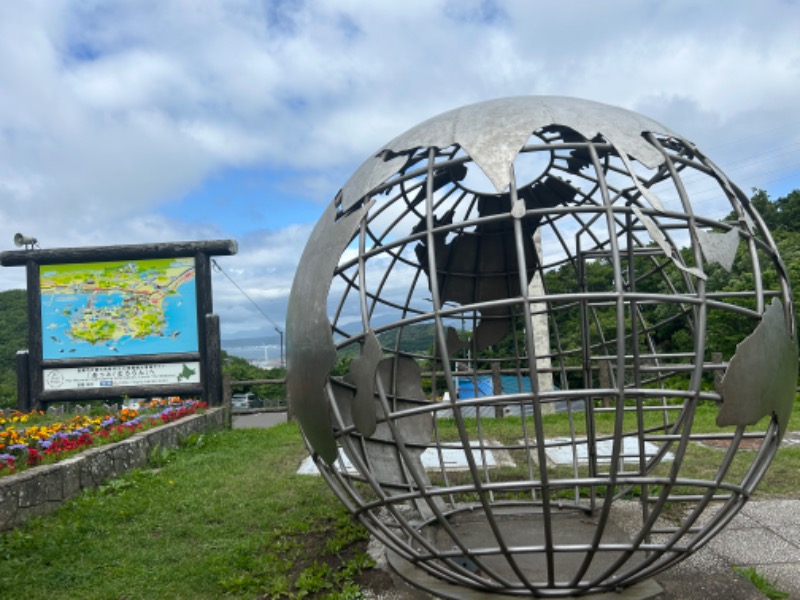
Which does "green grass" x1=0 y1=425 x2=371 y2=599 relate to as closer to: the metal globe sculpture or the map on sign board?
the metal globe sculpture

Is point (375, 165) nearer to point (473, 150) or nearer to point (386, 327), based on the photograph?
point (473, 150)

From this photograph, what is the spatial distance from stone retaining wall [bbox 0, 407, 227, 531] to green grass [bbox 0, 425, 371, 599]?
13 cm

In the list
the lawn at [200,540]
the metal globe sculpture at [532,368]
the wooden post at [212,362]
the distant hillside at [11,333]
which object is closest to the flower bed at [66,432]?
the wooden post at [212,362]

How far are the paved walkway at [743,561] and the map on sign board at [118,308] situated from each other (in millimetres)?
8000

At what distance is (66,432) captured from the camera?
6.96m

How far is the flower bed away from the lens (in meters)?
5.73

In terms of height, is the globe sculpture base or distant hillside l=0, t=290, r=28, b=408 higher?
distant hillside l=0, t=290, r=28, b=408

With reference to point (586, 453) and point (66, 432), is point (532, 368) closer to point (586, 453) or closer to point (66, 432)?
point (586, 453)

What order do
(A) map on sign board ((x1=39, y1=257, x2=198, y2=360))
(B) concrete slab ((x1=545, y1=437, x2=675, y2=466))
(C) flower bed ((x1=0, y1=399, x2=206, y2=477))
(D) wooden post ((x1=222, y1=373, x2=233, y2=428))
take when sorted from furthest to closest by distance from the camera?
1. (A) map on sign board ((x1=39, y1=257, x2=198, y2=360))
2. (D) wooden post ((x1=222, y1=373, x2=233, y2=428))
3. (B) concrete slab ((x1=545, y1=437, x2=675, y2=466))
4. (C) flower bed ((x1=0, y1=399, x2=206, y2=477))

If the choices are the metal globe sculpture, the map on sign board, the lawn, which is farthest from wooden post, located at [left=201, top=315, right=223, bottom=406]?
the metal globe sculpture

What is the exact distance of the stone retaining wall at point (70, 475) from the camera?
4902 millimetres


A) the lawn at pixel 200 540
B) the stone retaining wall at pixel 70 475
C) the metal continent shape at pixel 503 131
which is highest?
the metal continent shape at pixel 503 131

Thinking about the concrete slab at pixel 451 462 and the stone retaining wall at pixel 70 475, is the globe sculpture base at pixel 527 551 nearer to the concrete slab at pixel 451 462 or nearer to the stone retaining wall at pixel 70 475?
the concrete slab at pixel 451 462

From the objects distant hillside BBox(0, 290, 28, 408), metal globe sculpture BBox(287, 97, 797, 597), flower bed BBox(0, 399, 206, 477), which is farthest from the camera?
distant hillside BBox(0, 290, 28, 408)
